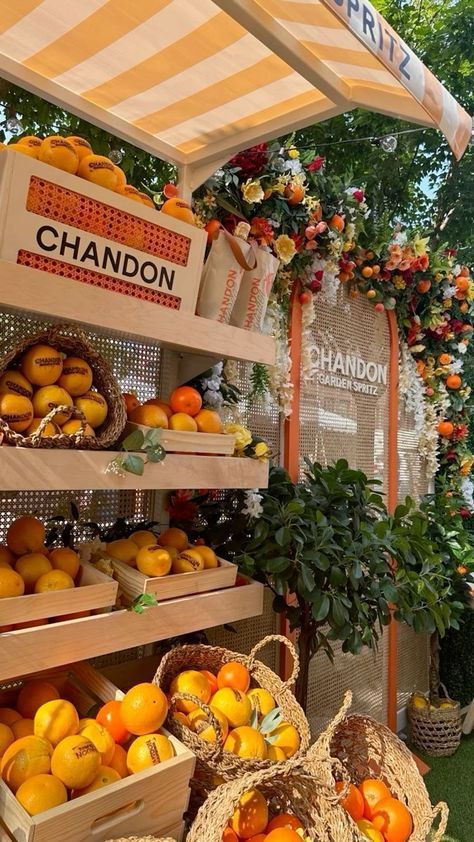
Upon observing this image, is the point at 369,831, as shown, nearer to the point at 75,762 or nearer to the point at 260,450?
the point at 75,762

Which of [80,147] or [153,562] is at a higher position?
[80,147]

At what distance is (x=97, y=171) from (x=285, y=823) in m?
1.50

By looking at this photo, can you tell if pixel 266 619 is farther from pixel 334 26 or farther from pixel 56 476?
pixel 334 26

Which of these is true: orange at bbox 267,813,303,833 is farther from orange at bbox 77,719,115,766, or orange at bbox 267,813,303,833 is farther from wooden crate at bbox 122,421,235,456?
wooden crate at bbox 122,421,235,456

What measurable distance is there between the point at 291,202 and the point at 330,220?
0.91ft

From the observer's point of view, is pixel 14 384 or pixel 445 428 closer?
pixel 14 384

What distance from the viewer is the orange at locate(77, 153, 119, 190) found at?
4.32ft

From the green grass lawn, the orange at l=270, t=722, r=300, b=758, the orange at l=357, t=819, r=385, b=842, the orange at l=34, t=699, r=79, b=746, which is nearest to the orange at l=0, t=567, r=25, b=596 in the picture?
the orange at l=34, t=699, r=79, b=746

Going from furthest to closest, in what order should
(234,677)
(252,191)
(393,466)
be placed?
(393,466), (252,191), (234,677)

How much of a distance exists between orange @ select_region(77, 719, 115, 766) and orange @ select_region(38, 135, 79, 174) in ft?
3.89

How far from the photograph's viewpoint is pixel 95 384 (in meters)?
1.44

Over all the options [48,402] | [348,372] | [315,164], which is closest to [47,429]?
[48,402]

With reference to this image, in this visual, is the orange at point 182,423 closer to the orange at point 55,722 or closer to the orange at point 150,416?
the orange at point 150,416

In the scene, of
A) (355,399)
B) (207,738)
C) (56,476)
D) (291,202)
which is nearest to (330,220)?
(291,202)
